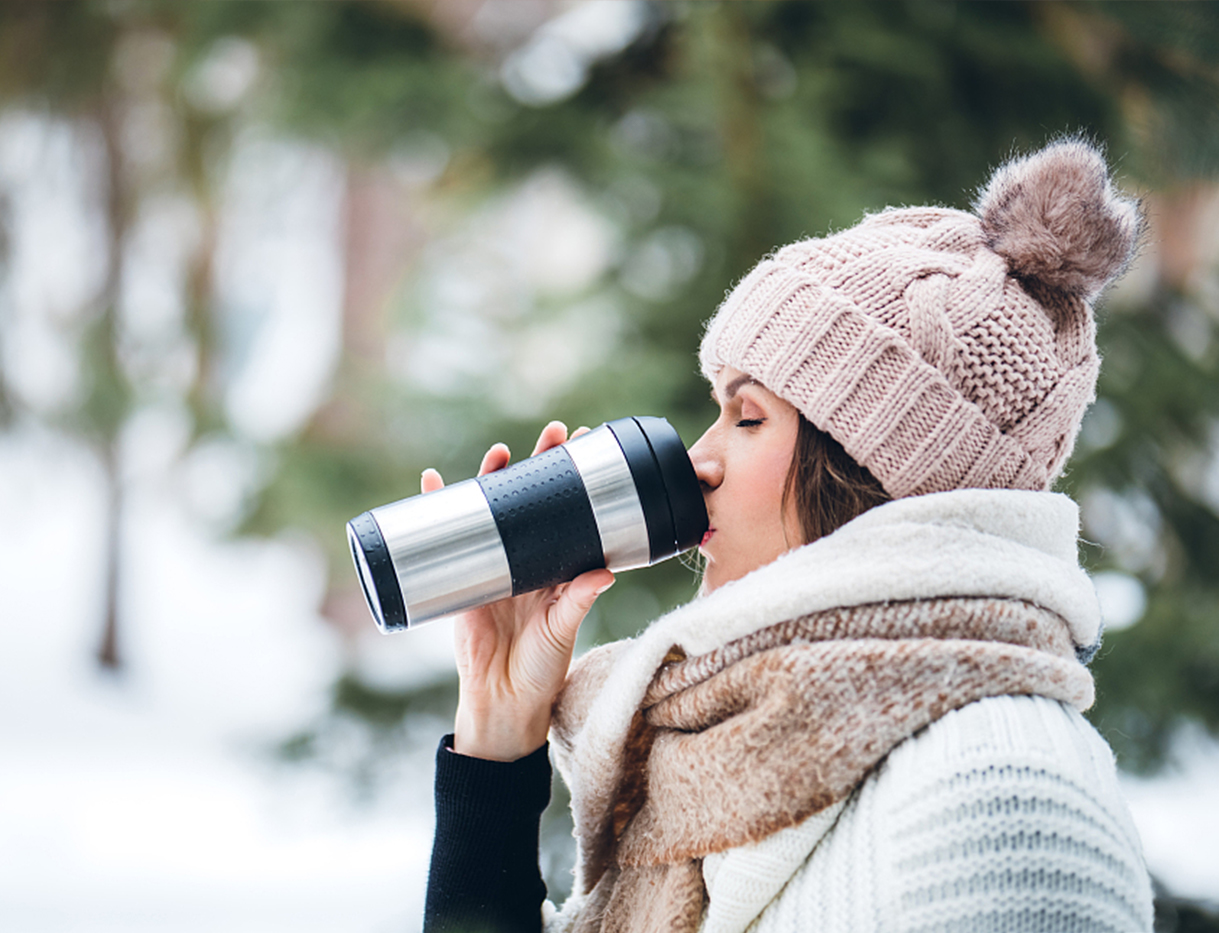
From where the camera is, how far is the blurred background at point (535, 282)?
156 cm

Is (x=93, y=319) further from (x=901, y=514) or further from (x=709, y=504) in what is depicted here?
(x=901, y=514)

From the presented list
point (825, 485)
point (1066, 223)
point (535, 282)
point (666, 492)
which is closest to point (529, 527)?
point (666, 492)

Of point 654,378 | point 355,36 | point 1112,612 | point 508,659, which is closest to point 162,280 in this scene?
point 355,36

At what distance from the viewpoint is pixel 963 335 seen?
698 mm

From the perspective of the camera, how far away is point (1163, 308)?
1.83 metres

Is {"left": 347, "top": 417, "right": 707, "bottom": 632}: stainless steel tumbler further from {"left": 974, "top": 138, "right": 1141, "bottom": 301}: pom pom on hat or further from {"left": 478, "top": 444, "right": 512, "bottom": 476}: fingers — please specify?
{"left": 974, "top": 138, "right": 1141, "bottom": 301}: pom pom on hat

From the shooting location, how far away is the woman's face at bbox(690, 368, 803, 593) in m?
0.75

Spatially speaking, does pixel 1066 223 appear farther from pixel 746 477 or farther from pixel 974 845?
pixel 974 845

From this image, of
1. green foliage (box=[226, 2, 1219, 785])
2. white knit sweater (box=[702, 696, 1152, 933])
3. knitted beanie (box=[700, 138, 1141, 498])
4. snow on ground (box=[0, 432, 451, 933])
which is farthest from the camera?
snow on ground (box=[0, 432, 451, 933])

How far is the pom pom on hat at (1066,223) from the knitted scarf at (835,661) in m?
0.18

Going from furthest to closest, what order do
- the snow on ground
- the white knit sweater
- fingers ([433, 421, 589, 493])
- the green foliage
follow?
the snow on ground, the green foliage, fingers ([433, 421, 589, 493]), the white knit sweater

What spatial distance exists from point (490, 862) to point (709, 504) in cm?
40

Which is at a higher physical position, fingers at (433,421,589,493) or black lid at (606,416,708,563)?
fingers at (433,421,589,493)

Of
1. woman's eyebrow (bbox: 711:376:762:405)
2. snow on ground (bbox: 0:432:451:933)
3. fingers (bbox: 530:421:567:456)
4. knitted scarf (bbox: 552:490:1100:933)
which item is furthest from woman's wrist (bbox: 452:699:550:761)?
snow on ground (bbox: 0:432:451:933)
